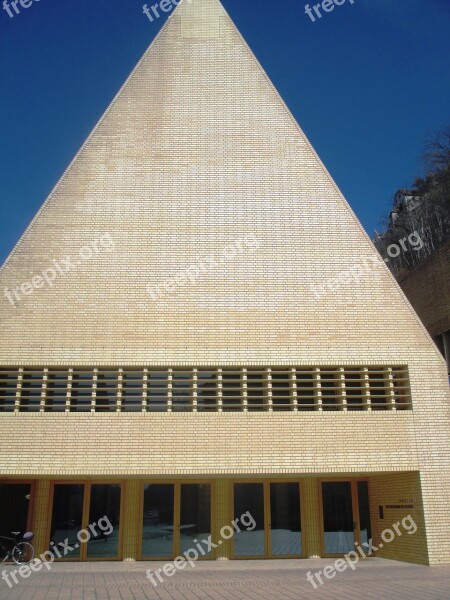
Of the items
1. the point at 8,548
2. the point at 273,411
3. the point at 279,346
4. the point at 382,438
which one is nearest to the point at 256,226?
the point at 279,346

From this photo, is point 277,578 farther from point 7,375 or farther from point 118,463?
point 7,375

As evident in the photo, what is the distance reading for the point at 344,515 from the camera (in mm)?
13820

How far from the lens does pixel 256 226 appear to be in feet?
47.2

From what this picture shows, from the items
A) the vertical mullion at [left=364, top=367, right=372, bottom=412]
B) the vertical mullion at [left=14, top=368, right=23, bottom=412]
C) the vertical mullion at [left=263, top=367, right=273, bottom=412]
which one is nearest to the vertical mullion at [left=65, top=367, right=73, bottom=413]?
the vertical mullion at [left=14, top=368, right=23, bottom=412]

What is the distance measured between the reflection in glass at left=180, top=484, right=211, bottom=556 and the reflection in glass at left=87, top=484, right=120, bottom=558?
1.56 m

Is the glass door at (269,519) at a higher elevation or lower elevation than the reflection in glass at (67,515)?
lower

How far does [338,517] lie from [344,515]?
0.53 ft

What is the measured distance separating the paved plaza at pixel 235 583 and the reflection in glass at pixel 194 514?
0.74 meters

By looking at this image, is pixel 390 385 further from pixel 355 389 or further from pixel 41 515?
pixel 41 515

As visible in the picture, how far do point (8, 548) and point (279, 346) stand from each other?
307 inches

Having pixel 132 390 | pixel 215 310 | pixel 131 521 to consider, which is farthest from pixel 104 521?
pixel 215 310

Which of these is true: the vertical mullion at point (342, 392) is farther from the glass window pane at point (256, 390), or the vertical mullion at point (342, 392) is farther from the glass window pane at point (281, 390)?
the glass window pane at point (256, 390)

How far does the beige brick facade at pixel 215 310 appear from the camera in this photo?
12.3 metres

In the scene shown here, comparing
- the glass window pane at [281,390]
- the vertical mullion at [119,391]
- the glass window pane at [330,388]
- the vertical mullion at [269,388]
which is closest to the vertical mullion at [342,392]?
the glass window pane at [330,388]
